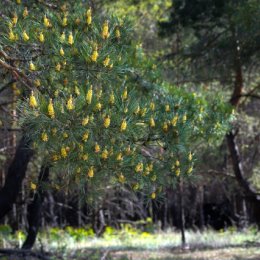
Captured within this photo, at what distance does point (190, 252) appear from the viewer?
1011 centimetres

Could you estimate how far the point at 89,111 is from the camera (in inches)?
155

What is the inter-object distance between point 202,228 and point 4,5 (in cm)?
1055

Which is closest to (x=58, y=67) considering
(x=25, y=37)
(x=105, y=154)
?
(x=25, y=37)

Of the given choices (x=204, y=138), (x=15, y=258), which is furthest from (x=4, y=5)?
(x=15, y=258)

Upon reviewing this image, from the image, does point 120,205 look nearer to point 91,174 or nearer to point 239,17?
point 239,17

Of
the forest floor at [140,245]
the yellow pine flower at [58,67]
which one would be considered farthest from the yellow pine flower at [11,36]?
the forest floor at [140,245]

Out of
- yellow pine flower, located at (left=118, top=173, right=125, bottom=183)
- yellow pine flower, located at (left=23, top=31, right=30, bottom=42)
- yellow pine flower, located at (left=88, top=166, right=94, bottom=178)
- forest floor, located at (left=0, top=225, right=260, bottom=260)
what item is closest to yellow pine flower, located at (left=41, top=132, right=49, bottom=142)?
yellow pine flower, located at (left=88, top=166, right=94, bottom=178)

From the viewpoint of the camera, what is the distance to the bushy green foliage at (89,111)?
3912mm

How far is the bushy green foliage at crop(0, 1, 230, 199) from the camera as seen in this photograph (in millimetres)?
3912

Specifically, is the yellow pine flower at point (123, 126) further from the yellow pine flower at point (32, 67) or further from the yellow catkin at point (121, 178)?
the yellow pine flower at point (32, 67)

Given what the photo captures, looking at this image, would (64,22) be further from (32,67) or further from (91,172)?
(91,172)

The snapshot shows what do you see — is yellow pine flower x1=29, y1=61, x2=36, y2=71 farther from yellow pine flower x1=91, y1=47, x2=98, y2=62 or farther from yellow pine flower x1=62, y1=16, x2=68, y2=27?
yellow pine flower x1=62, y1=16, x2=68, y2=27

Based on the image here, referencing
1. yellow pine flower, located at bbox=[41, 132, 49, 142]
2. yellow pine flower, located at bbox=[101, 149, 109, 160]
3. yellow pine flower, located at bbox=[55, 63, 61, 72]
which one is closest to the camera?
yellow pine flower, located at bbox=[41, 132, 49, 142]

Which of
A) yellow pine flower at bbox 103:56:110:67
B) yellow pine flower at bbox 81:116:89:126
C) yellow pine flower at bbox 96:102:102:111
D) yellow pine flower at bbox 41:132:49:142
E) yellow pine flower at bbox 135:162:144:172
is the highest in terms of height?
yellow pine flower at bbox 103:56:110:67
